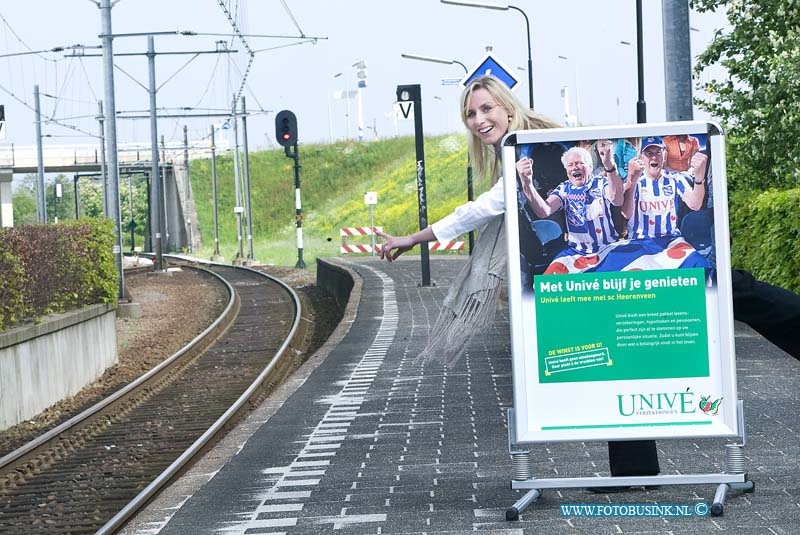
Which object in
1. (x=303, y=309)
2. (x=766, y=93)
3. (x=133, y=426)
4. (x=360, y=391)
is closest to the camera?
(x=360, y=391)

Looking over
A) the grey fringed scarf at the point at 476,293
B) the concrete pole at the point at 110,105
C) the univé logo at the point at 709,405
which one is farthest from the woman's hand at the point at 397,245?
the concrete pole at the point at 110,105

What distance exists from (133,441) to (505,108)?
783 centimetres

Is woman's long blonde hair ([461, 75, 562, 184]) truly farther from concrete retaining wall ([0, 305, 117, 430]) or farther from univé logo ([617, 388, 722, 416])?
concrete retaining wall ([0, 305, 117, 430])

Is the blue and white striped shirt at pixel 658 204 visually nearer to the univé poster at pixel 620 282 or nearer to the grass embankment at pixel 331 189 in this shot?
the univé poster at pixel 620 282

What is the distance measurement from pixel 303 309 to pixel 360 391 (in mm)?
19842

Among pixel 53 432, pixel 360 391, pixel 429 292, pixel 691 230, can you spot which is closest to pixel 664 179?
pixel 691 230

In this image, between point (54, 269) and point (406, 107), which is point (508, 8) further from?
point (54, 269)

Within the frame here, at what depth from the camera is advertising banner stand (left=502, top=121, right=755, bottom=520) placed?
6.45 metres

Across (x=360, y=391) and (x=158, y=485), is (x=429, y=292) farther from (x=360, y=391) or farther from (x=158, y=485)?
(x=158, y=485)

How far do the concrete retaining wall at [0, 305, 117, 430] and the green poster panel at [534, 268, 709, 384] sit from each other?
9.42 meters

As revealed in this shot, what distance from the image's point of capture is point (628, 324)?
648 centimetres

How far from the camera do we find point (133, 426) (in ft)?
48.9

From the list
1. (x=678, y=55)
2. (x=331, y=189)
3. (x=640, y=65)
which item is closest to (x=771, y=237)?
(x=678, y=55)

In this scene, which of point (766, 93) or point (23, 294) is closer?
point (23, 294)
